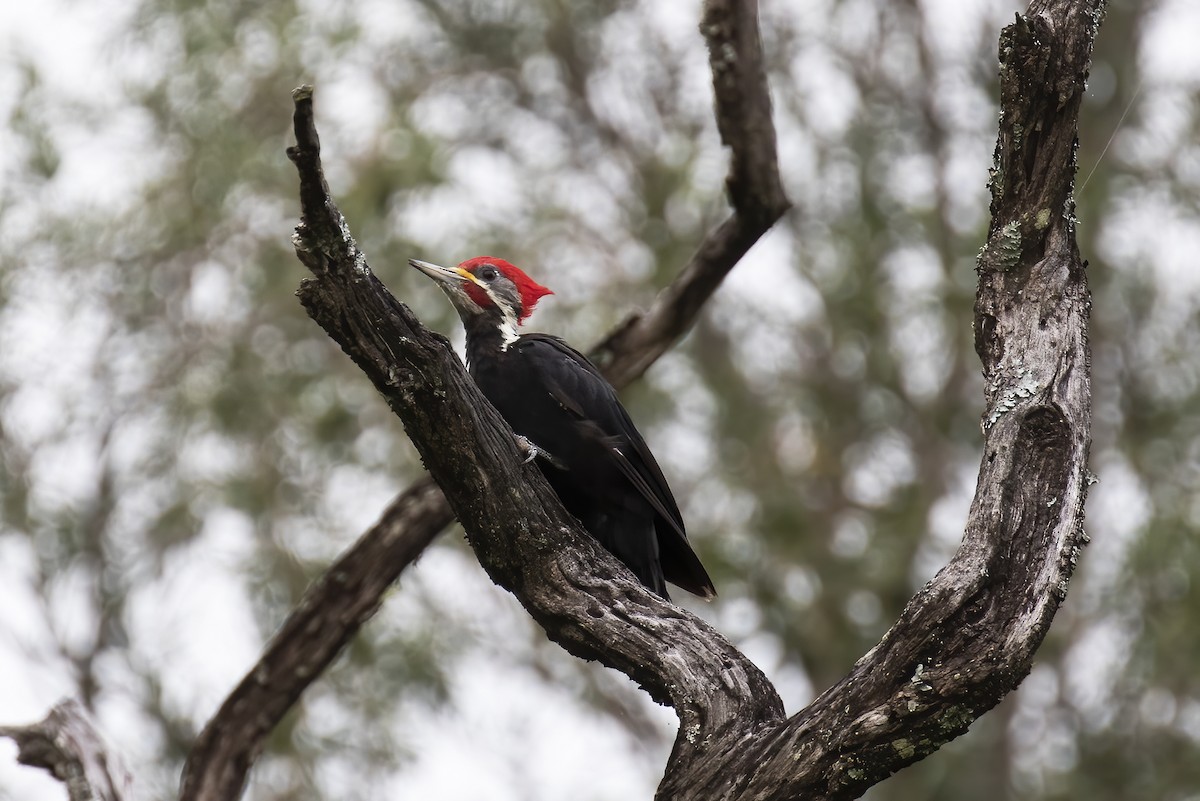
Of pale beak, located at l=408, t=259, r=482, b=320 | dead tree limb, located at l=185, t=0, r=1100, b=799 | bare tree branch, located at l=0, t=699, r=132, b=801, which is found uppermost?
pale beak, located at l=408, t=259, r=482, b=320

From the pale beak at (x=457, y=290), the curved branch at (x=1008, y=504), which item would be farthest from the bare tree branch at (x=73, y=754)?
the curved branch at (x=1008, y=504)

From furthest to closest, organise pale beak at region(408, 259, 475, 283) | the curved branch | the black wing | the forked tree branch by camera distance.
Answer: the forked tree branch
pale beak at region(408, 259, 475, 283)
the black wing
the curved branch

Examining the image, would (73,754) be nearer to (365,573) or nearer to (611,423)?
(365,573)

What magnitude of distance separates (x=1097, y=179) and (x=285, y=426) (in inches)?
192

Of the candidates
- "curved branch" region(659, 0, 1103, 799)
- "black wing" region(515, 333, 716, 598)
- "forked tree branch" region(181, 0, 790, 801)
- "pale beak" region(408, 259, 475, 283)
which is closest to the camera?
"curved branch" region(659, 0, 1103, 799)

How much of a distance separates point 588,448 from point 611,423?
137mm

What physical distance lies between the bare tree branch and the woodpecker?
170 cm

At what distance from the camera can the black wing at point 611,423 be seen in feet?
14.3

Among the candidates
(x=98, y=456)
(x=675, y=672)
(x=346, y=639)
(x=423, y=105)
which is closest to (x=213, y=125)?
(x=423, y=105)

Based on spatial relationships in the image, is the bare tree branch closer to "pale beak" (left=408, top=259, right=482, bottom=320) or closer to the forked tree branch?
the forked tree branch

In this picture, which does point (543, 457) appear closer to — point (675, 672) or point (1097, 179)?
point (675, 672)

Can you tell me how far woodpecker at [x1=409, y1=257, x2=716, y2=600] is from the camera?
14.3 ft

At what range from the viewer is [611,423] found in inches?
175

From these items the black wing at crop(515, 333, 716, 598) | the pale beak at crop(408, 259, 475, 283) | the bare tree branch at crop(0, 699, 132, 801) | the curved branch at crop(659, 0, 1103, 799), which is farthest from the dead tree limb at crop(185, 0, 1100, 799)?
the bare tree branch at crop(0, 699, 132, 801)
